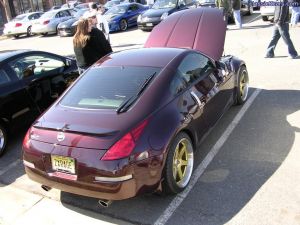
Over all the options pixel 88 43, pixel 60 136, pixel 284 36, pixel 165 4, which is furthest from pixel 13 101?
pixel 165 4

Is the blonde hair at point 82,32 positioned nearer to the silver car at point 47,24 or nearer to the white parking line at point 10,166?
the white parking line at point 10,166

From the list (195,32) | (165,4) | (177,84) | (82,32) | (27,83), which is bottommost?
(165,4)

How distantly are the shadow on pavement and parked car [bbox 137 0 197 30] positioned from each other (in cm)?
1258

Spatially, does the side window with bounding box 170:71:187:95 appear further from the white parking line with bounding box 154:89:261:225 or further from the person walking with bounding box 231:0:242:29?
the person walking with bounding box 231:0:242:29

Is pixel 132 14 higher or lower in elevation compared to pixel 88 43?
lower

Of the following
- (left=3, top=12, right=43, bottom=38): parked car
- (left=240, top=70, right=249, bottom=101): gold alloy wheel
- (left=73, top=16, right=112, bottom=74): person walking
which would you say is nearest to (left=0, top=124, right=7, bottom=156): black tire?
(left=73, top=16, right=112, bottom=74): person walking

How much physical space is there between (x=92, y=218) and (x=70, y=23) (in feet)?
61.3

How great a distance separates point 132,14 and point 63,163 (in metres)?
18.4

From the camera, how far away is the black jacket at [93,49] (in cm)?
655

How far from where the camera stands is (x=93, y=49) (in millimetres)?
6609

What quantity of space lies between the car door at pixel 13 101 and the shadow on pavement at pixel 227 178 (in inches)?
81.6

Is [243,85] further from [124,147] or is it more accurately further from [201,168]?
[124,147]

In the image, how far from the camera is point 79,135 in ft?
12.7

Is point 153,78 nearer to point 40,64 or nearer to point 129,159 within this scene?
point 129,159
